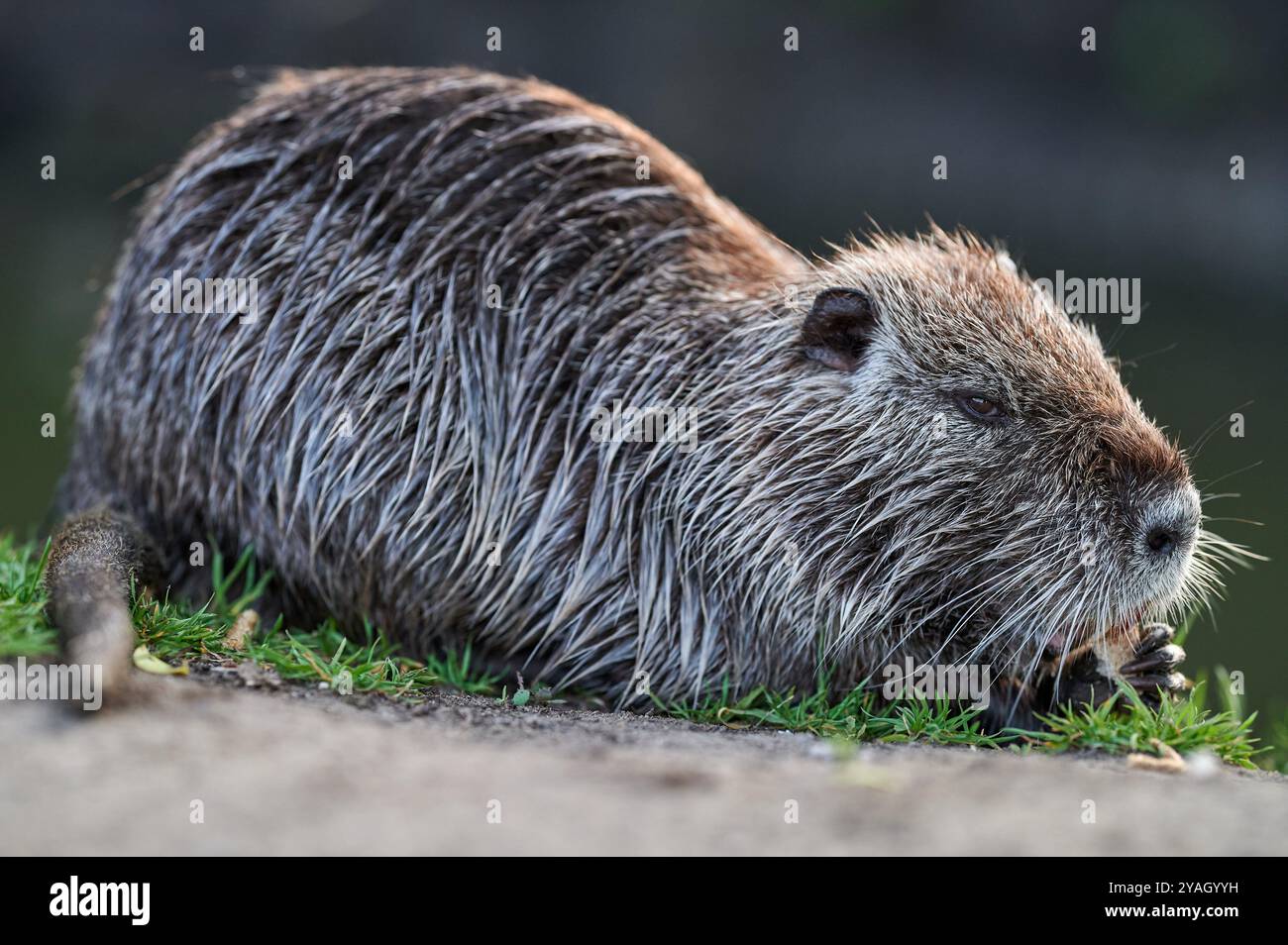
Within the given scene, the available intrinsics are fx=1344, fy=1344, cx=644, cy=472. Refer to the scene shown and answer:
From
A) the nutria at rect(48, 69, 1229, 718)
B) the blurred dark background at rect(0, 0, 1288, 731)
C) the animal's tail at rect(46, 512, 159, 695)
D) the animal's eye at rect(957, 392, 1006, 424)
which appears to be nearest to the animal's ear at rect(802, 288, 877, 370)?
the nutria at rect(48, 69, 1229, 718)

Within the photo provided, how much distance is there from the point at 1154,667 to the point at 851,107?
12382mm

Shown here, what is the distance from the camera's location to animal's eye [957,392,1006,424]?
11.2ft

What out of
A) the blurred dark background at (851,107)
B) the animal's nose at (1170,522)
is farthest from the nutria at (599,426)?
the blurred dark background at (851,107)

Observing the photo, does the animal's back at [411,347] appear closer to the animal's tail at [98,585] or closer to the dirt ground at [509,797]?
the animal's tail at [98,585]

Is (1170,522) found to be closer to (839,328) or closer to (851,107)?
(839,328)

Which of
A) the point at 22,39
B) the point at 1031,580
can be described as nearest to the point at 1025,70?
the point at 22,39

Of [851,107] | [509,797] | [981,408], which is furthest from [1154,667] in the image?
[851,107]

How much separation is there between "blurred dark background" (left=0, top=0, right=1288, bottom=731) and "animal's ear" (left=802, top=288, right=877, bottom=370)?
8305 millimetres

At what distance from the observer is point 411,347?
12.2 ft

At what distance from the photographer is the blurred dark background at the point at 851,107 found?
12.4 meters

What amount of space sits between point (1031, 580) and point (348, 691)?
165 centimetres

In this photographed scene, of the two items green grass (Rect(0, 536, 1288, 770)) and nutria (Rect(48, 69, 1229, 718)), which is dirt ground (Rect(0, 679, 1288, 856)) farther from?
nutria (Rect(48, 69, 1229, 718))

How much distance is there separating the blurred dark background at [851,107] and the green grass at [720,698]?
27.9ft

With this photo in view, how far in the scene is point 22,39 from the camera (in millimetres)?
14695
